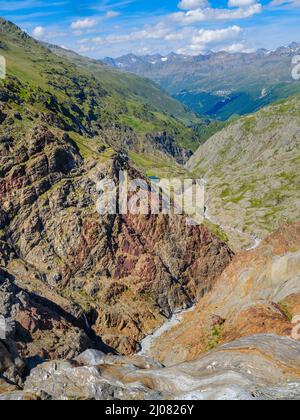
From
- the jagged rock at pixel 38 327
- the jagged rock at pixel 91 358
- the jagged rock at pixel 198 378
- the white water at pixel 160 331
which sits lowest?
the white water at pixel 160 331

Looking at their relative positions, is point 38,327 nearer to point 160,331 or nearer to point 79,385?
point 160,331

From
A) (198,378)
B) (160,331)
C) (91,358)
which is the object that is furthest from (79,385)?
(160,331)

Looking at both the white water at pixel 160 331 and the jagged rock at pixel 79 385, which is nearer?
the jagged rock at pixel 79 385

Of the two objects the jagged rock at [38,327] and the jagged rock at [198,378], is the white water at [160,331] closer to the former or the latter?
the jagged rock at [38,327]

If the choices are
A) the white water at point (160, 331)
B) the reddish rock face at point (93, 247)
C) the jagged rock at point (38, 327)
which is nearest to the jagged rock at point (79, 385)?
the jagged rock at point (38, 327)

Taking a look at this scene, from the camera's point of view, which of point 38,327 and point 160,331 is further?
point 160,331

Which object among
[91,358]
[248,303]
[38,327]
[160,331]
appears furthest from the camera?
[160,331]

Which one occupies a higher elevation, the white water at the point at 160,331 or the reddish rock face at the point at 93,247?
the reddish rock face at the point at 93,247
